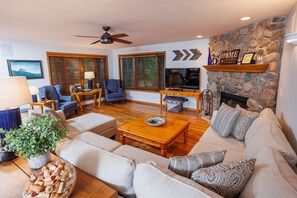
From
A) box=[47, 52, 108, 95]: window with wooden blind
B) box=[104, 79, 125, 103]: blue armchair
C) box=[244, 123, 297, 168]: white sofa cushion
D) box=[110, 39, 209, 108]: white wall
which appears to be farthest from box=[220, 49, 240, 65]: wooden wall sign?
box=[47, 52, 108, 95]: window with wooden blind

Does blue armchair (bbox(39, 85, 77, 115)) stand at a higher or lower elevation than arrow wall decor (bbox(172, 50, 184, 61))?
lower

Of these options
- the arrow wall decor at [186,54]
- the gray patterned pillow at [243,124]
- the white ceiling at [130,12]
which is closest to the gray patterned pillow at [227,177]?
the gray patterned pillow at [243,124]

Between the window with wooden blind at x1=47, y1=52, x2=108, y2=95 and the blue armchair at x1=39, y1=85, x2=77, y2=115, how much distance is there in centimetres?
53

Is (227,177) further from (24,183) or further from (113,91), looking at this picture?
(113,91)

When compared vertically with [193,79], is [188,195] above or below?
below

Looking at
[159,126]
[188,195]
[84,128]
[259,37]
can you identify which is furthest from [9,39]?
[259,37]

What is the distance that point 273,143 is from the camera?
4.20ft

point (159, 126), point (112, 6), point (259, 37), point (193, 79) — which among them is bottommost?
point (159, 126)

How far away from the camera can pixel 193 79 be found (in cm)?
493

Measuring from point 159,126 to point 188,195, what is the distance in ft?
6.62

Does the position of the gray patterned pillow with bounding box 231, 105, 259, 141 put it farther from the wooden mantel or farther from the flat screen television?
the flat screen television

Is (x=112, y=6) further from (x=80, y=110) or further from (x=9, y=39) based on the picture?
(x=80, y=110)

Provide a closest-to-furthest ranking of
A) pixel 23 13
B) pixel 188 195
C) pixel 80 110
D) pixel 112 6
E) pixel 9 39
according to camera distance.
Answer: pixel 188 195 < pixel 112 6 < pixel 23 13 < pixel 9 39 < pixel 80 110

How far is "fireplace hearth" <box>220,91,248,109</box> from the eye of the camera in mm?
3402
